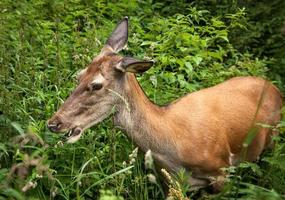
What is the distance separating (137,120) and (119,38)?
39.8 inches

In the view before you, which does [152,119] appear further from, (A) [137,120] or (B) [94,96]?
(B) [94,96]

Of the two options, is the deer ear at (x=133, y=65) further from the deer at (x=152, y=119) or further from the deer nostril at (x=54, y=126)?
the deer nostril at (x=54, y=126)

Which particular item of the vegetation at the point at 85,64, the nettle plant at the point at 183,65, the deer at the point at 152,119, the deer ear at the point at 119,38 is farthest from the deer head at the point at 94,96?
the nettle plant at the point at 183,65

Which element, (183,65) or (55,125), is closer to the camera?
(55,125)

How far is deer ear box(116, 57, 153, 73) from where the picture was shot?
18.3 ft

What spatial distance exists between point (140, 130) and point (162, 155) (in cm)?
29

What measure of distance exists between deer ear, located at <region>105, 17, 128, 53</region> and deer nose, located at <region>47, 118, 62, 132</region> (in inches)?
42.4

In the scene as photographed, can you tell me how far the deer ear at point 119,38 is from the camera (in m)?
6.45

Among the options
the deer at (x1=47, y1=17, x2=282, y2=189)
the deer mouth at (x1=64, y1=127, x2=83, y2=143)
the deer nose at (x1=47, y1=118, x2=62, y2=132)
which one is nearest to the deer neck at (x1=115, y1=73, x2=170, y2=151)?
the deer at (x1=47, y1=17, x2=282, y2=189)

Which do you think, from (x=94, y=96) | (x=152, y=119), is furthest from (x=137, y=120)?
(x=94, y=96)

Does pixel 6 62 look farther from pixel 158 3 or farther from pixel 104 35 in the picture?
pixel 158 3

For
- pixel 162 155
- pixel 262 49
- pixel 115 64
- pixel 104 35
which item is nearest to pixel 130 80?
pixel 115 64

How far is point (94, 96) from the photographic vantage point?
5789 millimetres

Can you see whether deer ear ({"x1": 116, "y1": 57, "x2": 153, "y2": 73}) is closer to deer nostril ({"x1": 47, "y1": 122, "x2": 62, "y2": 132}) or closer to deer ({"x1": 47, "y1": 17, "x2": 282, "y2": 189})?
deer ({"x1": 47, "y1": 17, "x2": 282, "y2": 189})
